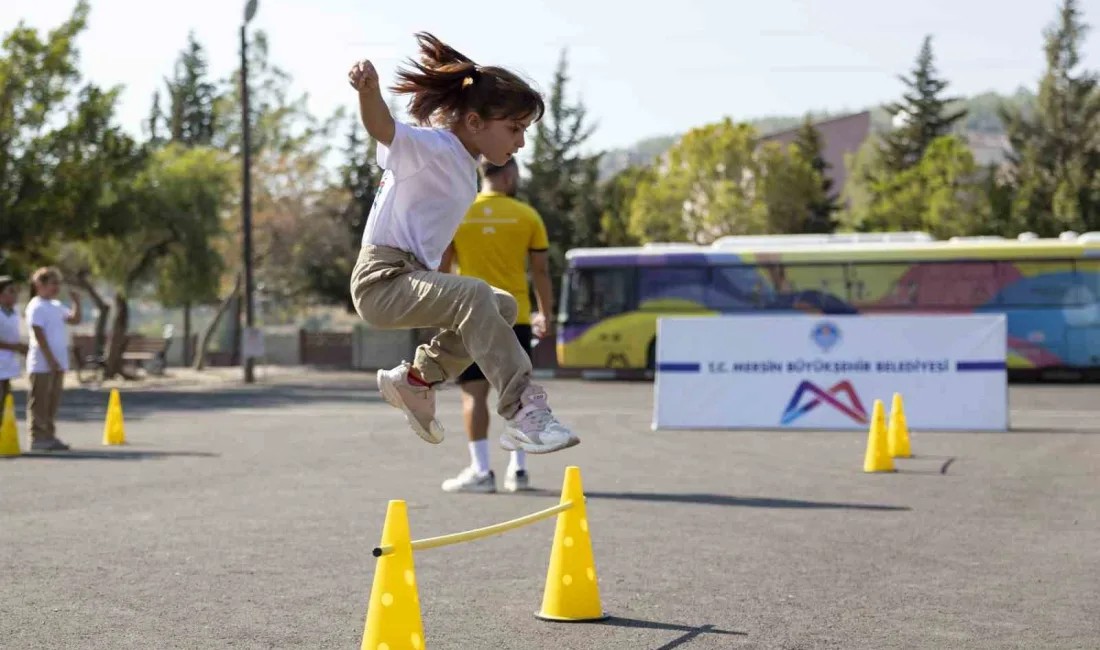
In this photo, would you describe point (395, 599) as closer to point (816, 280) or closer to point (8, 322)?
point (8, 322)

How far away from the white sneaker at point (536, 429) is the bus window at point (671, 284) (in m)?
28.8

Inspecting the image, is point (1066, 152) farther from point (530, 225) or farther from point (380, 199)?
point (380, 199)

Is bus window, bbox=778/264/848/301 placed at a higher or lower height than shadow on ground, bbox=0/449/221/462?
higher

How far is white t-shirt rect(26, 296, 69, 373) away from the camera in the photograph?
14.6 m

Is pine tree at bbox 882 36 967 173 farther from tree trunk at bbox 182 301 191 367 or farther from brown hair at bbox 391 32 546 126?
brown hair at bbox 391 32 546 126

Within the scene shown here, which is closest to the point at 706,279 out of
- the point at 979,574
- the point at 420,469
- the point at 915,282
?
the point at 915,282

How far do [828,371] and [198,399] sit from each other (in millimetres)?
14890

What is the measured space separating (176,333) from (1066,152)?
1543 inches

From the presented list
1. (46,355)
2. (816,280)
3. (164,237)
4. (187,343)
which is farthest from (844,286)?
(187,343)

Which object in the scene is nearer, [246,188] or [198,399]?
[198,399]

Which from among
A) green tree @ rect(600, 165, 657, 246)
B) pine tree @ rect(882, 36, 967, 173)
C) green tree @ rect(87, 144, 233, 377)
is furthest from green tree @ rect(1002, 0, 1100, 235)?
green tree @ rect(87, 144, 233, 377)

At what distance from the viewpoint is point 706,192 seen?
53.6 metres

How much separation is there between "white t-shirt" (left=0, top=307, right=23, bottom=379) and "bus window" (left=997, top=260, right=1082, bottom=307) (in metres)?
22.8

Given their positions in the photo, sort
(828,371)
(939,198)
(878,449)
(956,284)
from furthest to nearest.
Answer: (939,198) < (956,284) < (828,371) < (878,449)
